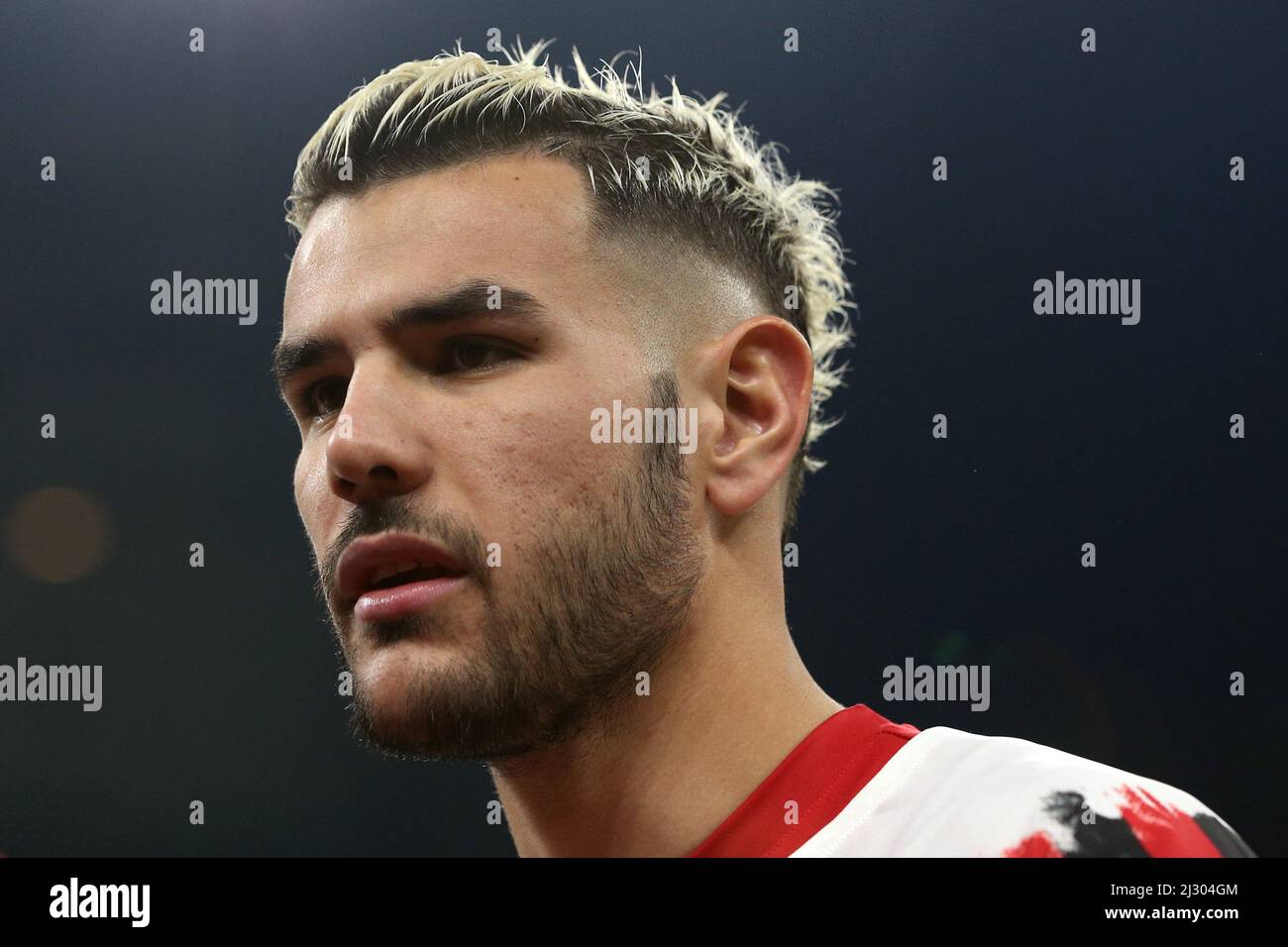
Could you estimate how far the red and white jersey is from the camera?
1676 mm

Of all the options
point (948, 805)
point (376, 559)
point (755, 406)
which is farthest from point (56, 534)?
point (948, 805)

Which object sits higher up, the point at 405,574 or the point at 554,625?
the point at 405,574

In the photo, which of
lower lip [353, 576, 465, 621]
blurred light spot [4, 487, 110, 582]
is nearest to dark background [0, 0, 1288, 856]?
blurred light spot [4, 487, 110, 582]

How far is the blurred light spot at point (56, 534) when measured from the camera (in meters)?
2.95

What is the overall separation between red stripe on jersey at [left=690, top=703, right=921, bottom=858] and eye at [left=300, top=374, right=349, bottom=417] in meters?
1.17

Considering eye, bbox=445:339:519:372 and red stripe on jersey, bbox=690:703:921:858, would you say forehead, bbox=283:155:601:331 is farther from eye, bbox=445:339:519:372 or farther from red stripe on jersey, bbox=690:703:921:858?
red stripe on jersey, bbox=690:703:921:858

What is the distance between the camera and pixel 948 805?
180 centimetres

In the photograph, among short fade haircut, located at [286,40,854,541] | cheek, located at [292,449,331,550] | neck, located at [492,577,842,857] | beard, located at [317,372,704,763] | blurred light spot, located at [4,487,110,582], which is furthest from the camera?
blurred light spot, located at [4,487,110,582]

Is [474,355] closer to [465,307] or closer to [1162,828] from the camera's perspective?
[465,307]

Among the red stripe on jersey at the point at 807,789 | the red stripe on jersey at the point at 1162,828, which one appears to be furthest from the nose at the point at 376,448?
the red stripe on jersey at the point at 1162,828

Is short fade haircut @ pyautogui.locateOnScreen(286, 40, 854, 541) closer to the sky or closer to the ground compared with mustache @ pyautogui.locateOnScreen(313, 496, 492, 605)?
closer to the sky

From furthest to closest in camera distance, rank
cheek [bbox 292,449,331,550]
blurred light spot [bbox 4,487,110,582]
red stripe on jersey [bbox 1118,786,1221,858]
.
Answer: blurred light spot [bbox 4,487,110,582] → cheek [bbox 292,449,331,550] → red stripe on jersey [bbox 1118,786,1221,858]

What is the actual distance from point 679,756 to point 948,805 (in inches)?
19.9
